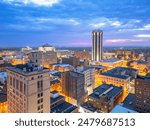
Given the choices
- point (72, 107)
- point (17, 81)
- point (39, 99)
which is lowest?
point (72, 107)

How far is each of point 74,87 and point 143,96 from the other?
2041 millimetres

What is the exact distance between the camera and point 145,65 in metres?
11.5

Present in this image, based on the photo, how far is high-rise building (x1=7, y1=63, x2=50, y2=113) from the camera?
2.65 metres

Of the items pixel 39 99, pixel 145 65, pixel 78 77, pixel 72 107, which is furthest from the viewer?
pixel 145 65

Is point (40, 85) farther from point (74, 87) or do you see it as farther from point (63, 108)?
point (74, 87)

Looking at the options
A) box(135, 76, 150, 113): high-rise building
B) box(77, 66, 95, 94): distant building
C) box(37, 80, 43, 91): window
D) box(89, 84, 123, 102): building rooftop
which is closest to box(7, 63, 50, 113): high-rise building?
box(37, 80, 43, 91): window

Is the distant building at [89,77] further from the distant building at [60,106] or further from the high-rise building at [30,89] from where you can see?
the high-rise building at [30,89]

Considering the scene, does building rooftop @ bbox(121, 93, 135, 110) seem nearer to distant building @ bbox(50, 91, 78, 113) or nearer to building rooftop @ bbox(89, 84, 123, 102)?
building rooftop @ bbox(89, 84, 123, 102)

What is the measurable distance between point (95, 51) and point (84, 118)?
525 inches

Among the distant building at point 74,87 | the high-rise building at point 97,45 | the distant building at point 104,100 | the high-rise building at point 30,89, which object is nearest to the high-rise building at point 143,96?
the distant building at point 104,100

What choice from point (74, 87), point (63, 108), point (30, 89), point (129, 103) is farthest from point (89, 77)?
point (30, 89)

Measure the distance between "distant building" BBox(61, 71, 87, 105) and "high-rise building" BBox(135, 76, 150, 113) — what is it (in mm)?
1770

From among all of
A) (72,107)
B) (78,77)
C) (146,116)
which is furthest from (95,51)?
(146,116)

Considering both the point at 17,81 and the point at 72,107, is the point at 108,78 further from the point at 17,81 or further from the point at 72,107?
the point at 17,81
